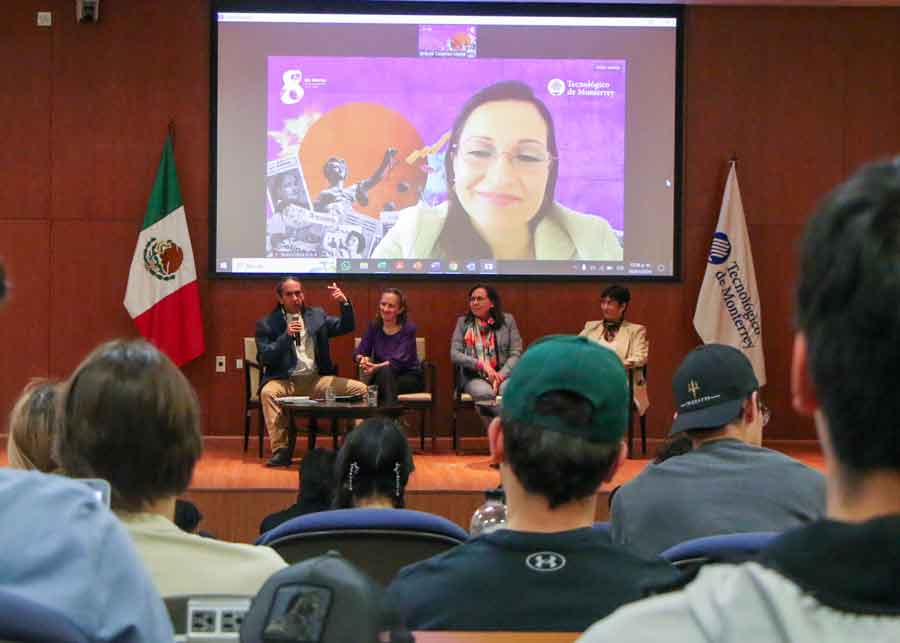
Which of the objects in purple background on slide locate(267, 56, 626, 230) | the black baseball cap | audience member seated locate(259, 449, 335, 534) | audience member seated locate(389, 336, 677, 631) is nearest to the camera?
audience member seated locate(389, 336, 677, 631)

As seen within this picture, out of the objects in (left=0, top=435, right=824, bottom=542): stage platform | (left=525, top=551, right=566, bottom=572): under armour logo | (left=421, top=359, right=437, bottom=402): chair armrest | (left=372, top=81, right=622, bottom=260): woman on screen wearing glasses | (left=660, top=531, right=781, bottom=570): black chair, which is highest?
(left=372, top=81, right=622, bottom=260): woman on screen wearing glasses

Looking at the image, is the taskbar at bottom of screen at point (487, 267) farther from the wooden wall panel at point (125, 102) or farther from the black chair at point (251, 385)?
the wooden wall panel at point (125, 102)

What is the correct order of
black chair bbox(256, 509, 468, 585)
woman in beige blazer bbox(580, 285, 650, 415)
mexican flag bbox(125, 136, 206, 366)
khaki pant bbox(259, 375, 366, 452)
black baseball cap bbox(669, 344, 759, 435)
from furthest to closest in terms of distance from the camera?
mexican flag bbox(125, 136, 206, 366)
woman in beige blazer bbox(580, 285, 650, 415)
khaki pant bbox(259, 375, 366, 452)
black baseball cap bbox(669, 344, 759, 435)
black chair bbox(256, 509, 468, 585)

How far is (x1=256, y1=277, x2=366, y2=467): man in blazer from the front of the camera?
698cm

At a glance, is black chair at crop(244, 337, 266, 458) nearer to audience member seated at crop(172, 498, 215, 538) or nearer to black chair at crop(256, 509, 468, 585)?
audience member seated at crop(172, 498, 215, 538)

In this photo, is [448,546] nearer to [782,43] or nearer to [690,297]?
[690,297]

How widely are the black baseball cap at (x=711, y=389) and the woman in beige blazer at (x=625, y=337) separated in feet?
15.2

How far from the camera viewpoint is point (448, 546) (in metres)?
2.13

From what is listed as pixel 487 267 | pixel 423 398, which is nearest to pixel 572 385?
pixel 423 398

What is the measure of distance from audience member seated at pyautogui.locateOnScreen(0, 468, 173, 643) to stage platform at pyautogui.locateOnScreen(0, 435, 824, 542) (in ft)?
14.1

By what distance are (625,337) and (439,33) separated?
7.87ft

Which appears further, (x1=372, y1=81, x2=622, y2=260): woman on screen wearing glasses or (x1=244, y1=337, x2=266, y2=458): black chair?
(x1=372, y1=81, x2=622, y2=260): woman on screen wearing glasses

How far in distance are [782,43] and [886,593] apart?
26.6 feet

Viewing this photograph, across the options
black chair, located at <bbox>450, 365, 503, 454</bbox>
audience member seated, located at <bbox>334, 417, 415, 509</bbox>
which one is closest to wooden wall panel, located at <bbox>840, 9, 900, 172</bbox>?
black chair, located at <bbox>450, 365, 503, 454</bbox>
